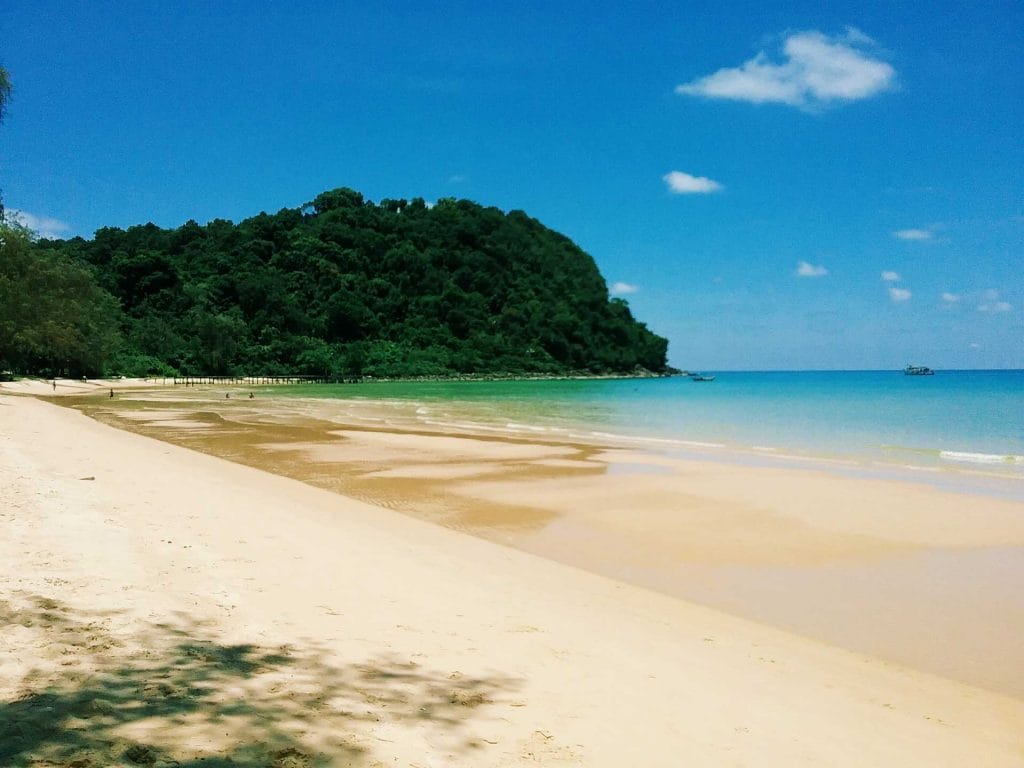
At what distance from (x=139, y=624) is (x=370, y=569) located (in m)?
2.79

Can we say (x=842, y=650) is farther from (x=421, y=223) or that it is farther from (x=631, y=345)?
(x=631, y=345)

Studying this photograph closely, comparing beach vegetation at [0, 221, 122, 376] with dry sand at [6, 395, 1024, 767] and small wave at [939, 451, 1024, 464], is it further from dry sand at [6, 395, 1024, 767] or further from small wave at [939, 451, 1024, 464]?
small wave at [939, 451, 1024, 464]

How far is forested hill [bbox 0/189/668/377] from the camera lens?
116 metres

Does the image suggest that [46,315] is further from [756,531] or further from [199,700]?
[199,700]

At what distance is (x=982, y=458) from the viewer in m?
21.6

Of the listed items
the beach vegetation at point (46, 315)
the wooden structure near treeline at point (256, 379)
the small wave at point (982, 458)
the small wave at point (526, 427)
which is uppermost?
the beach vegetation at point (46, 315)

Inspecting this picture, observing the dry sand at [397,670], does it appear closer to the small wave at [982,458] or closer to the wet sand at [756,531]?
the wet sand at [756,531]

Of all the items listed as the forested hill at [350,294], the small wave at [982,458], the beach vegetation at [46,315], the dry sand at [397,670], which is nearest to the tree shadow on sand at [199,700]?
the dry sand at [397,670]

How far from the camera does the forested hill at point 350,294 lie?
11625 cm

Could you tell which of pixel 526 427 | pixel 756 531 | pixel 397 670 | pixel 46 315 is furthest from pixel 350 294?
pixel 397 670

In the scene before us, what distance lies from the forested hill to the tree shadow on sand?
97.1m

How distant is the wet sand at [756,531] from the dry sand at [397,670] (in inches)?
36.4

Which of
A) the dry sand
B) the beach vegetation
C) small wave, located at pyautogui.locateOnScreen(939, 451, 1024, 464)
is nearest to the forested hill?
the beach vegetation

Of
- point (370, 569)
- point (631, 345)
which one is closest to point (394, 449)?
point (370, 569)
